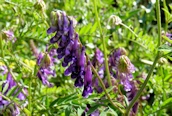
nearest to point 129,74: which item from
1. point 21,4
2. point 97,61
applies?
point 97,61

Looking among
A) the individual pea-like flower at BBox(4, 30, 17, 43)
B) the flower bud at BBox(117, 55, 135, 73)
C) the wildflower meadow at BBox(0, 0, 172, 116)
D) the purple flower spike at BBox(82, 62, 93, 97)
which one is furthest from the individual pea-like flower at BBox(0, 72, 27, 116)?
the flower bud at BBox(117, 55, 135, 73)

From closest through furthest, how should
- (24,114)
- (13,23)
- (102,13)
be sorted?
(24,114) → (13,23) → (102,13)

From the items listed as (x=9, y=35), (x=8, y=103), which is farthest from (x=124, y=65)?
(x=9, y=35)

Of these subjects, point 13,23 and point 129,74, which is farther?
point 13,23

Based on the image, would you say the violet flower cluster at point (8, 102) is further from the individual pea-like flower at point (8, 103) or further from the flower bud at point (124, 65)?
the flower bud at point (124, 65)

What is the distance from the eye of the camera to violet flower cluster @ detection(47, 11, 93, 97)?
120 cm

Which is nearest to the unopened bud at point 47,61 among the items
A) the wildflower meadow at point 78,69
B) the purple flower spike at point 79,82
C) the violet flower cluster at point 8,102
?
the wildflower meadow at point 78,69

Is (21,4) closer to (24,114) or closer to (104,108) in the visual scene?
(24,114)

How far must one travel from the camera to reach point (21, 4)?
1667 mm

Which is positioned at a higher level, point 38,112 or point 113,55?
point 113,55

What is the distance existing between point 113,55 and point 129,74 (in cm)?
21

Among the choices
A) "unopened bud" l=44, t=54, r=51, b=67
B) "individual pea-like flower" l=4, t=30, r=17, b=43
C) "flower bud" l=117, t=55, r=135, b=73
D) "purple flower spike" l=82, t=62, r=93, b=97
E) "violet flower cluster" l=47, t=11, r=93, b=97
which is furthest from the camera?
"individual pea-like flower" l=4, t=30, r=17, b=43

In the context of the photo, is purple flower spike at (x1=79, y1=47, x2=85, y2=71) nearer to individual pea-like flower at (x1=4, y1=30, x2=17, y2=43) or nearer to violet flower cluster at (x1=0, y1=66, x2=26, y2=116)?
violet flower cluster at (x1=0, y1=66, x2=26, y2=116)

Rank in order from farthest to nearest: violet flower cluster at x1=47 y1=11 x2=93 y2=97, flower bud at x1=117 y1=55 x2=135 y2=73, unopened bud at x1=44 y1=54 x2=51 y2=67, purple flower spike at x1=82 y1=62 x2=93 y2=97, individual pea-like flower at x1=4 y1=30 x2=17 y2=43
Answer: individual pea-like flower at x1=4 y1=30 x2=17 y2=43 < unopened bud at x1=44 y1=54 x2=51 y2=67 < flower bud at x1=117 y1=55 x2=135 y2=73 < purple flower spike at x1=82 y1=62 x2=93 y2=97 < violet flower cluster at x1=47 y1=11 x2=93 y2=97
